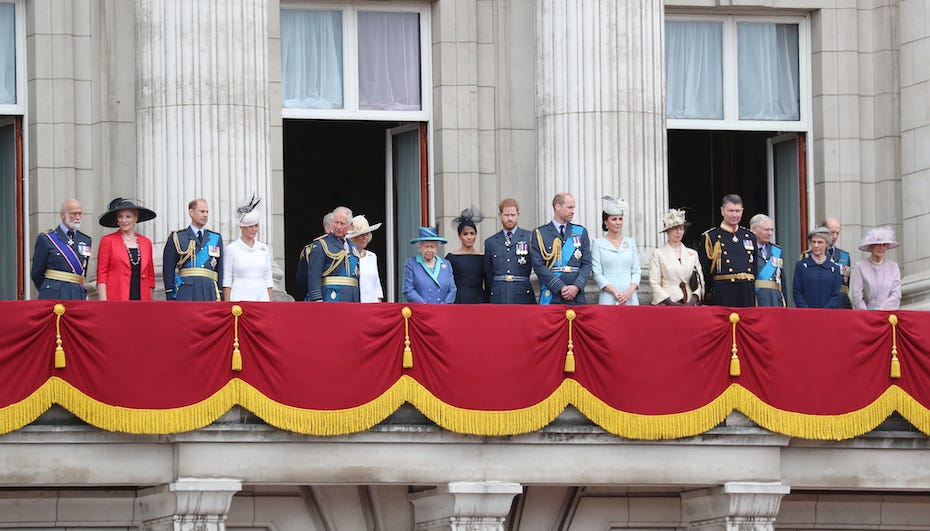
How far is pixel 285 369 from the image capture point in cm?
2872

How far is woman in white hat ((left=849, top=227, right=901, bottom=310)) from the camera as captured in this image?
32.8 m

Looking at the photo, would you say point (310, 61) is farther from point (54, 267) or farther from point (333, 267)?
point (54, 267)

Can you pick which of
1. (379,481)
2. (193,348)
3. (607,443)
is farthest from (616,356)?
(193,348)

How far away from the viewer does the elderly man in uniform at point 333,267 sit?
30297 millimetres

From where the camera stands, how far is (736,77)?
36.7m

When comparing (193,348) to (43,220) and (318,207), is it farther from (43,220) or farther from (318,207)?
(318,207)

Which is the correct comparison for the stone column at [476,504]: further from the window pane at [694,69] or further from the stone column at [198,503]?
the window pane at [694,69]

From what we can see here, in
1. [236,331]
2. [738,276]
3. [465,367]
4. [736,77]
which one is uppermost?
[736,77]

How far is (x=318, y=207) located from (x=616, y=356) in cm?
1111

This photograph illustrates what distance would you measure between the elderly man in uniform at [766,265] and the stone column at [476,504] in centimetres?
470

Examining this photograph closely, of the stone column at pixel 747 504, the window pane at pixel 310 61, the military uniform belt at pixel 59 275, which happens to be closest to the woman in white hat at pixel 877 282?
the stone column at pixel 747 504

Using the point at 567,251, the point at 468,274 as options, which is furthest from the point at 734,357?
the point at 468,274

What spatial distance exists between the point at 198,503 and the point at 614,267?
617 centimetres

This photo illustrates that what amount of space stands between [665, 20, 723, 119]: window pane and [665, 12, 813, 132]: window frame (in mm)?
79
